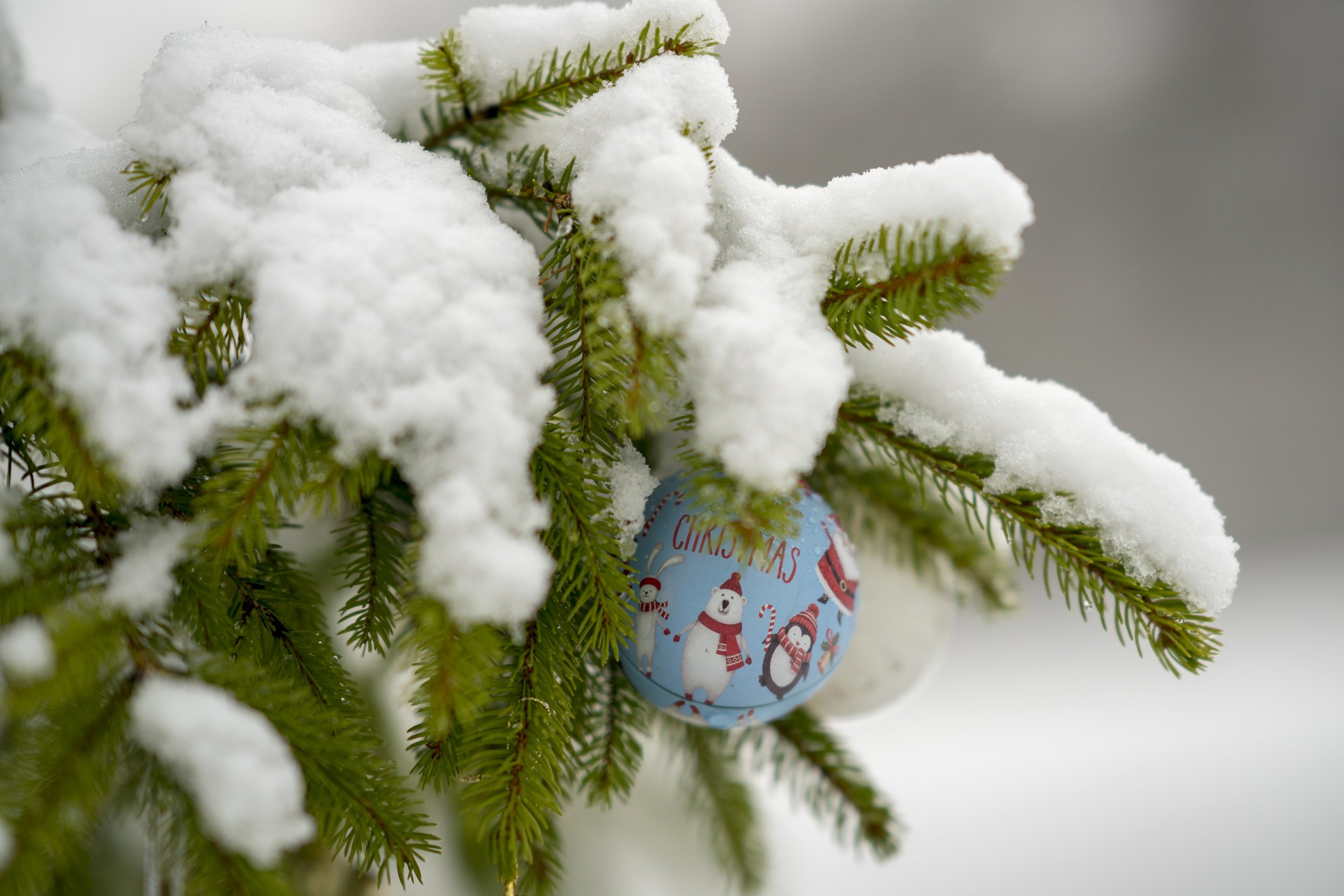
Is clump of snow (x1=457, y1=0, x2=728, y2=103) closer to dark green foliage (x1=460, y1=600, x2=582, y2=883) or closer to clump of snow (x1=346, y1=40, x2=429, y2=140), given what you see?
clump of snow (x1=346, y1=40, x2=429, y2=140)

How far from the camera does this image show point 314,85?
0.42m

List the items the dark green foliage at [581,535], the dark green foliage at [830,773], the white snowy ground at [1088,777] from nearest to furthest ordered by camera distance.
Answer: the dark green foliage at [581,535] < the dark green foliage at [830,773] < the white snowy ground at [1088,777]

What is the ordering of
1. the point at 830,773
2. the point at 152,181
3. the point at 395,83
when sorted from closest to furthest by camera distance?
the point at 152,181 → the point at 395,83 → the point at 830,773

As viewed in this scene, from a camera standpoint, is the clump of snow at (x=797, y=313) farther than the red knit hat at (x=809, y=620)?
No

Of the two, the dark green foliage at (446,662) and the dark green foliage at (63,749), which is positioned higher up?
the dark green foliage at (446,662)

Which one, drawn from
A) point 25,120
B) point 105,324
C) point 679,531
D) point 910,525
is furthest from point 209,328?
point 910,525

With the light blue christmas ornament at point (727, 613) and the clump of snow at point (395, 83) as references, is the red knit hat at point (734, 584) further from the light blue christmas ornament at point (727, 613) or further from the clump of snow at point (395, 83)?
the clump of snow at point (395, 83)

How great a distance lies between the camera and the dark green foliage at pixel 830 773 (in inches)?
24.0

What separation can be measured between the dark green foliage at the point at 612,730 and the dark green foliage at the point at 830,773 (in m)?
0.15

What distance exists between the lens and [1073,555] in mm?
397

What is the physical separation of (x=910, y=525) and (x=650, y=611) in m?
0.31

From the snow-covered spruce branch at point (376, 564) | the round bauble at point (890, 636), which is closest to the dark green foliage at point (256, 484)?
the snow-covered spruce branch at point (376, 564)

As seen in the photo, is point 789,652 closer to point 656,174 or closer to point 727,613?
point 727,613

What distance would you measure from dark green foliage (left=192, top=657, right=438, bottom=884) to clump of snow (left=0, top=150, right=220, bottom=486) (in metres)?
0.10
